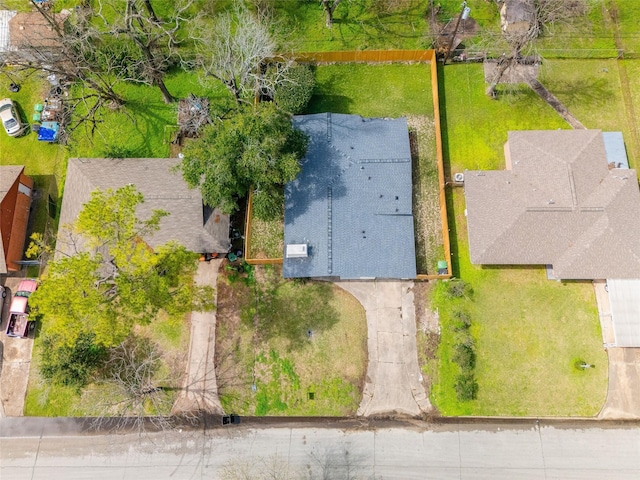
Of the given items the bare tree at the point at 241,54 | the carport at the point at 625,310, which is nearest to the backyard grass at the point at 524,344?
Result: the carport at the point at 625,310

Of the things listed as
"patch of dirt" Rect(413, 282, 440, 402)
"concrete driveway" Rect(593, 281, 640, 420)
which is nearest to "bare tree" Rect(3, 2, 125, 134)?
"patch of dirt" Rect(413, 282, 440, 402)

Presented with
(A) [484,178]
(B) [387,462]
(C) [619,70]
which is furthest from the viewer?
(C) [619,70]

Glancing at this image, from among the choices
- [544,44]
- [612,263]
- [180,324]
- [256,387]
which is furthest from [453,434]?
[544,44]

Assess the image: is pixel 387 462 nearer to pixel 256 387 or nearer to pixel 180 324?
pixel 256 387

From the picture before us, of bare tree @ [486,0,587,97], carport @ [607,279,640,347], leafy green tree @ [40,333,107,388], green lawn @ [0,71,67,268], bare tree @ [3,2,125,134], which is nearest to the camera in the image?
leafy green tree @ [40,333,107,388]

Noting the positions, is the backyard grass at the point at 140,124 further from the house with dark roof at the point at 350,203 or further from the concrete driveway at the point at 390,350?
the concrete driveway at the point at 390,350

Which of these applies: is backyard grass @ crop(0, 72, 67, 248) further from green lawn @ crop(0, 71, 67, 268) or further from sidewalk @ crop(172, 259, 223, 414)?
sidewalk @ crop(172, 259, 223, 414)
